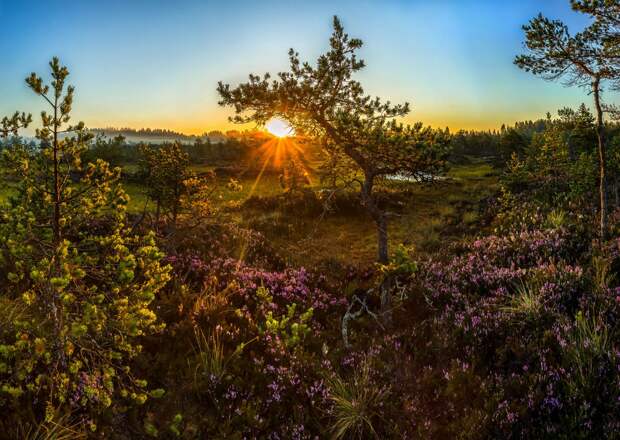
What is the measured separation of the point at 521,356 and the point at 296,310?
4305mm

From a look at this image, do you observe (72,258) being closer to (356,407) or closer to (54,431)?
(54,431)

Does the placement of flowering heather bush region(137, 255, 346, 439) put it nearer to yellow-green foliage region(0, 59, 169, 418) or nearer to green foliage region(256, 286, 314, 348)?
green foliage region(256, 286, 314, 348)

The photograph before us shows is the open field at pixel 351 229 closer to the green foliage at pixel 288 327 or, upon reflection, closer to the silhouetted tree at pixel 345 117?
the silhouetted tree at pixel 345 117

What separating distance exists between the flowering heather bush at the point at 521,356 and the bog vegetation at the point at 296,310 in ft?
0.09

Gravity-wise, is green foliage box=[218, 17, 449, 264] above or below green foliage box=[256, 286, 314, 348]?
above


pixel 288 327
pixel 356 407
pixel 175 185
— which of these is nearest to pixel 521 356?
pixel 356 407

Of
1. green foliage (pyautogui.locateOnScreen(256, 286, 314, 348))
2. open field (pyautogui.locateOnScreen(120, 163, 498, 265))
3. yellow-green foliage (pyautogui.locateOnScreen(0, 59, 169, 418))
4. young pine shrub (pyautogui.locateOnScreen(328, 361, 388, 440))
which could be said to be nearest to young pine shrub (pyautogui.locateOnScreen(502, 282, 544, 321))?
young pine shrub (pyautogui.locateOnScreen(328, 361, 388, 440))

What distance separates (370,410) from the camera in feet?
15.5

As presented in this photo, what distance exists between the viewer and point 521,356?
5484 millimetres

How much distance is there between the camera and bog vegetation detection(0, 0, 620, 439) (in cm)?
386

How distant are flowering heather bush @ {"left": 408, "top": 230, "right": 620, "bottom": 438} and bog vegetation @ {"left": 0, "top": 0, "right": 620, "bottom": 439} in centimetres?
3

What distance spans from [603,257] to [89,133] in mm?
9909

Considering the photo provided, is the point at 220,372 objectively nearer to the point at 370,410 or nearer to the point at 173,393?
the point at 173,393

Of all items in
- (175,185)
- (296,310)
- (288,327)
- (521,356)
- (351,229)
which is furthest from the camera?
(351,229)
